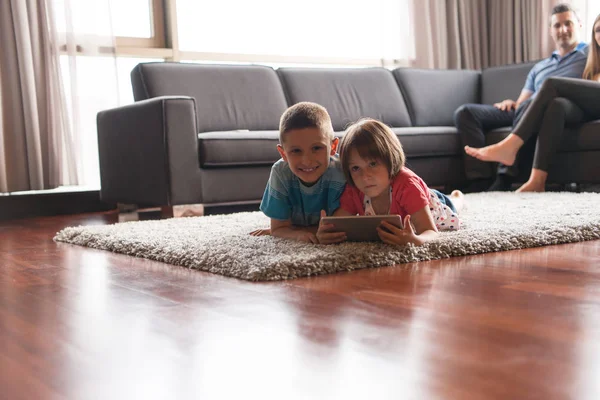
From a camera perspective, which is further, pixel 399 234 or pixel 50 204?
pixel 50 204

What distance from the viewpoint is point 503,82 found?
4.61m

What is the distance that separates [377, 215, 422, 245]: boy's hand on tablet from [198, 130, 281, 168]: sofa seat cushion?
163 cm

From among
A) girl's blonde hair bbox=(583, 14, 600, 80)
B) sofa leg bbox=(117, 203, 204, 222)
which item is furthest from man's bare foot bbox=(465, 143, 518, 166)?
sofa leg bbox=(117, 203, 204, 222)

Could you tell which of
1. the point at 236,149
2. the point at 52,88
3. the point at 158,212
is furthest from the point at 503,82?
the point at 52,88

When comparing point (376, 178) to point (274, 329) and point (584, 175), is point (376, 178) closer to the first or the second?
point (274, 329)

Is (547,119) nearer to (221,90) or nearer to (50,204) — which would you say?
(221,90)

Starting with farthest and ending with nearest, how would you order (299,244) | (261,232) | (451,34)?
1. (451,34)
2. (261,232)
3. (299,244)

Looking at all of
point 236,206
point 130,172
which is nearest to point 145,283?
point 130,172

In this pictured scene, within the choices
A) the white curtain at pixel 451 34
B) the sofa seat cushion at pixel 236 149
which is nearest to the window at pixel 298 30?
the white curtain at pixel 451 34

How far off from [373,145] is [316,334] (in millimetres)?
848

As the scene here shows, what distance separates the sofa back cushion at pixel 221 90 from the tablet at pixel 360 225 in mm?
1935

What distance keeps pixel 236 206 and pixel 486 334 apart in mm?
3059

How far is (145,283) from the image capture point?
1.42 meters

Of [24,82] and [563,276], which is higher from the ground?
[24,82]
